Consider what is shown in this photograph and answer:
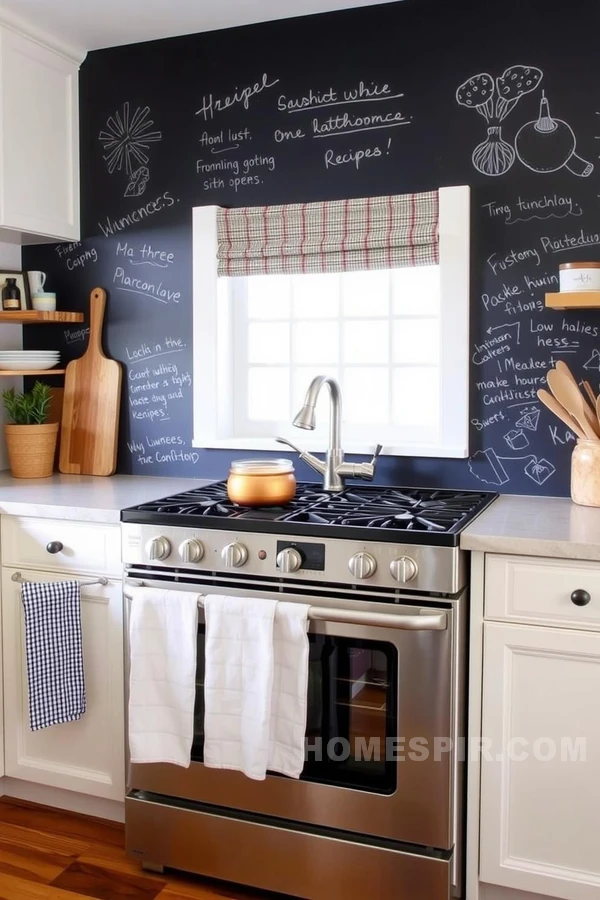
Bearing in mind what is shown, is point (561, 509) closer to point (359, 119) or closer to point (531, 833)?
point (531, 833)

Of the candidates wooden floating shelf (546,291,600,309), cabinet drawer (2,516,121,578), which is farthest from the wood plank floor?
wooden floating shelf (546,291,600,309)

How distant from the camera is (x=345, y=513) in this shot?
7.81 feet

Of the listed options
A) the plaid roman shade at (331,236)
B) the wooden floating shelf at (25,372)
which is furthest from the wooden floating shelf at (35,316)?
the plaid roman shade at (331,236)

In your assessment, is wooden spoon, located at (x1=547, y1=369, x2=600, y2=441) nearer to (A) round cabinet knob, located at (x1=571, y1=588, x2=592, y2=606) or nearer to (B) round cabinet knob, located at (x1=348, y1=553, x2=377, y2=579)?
(A) round cabinet knob, located at (x1=571, y1=588, x2=592, y2=606)

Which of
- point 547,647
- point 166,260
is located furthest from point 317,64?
point 547,647

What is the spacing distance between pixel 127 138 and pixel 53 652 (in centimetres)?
178

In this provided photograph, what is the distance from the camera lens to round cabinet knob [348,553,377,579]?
7.01ft

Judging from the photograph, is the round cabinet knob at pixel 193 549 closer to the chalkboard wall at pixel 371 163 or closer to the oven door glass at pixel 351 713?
the oven door glass at pixel 351 713

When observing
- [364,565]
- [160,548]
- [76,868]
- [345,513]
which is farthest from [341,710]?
[76,868]

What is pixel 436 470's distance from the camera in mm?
2799

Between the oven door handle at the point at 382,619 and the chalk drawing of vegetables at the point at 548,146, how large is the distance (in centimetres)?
135

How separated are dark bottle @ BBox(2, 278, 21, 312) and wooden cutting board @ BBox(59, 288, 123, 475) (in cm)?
26

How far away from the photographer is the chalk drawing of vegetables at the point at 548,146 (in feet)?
8.45

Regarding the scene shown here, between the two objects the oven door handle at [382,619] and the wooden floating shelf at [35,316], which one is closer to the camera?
the oven door handle at [382,619]
